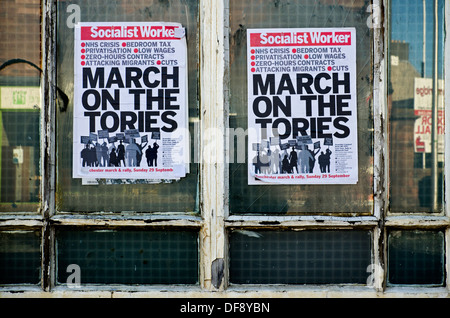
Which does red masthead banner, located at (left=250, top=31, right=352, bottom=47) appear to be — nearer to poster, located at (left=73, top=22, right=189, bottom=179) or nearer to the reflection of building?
the reflection of building

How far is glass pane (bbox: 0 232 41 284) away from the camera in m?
3.84

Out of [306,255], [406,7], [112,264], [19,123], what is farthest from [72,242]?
[406,7]

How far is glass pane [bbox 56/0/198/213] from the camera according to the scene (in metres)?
3.86

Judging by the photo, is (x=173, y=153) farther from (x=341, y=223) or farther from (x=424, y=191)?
(x=424, y=191)

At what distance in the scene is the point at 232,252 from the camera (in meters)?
3.83

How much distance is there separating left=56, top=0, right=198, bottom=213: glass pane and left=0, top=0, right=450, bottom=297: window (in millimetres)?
12

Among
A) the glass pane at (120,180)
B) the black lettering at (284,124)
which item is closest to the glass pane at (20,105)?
the glass pane at (120,180)

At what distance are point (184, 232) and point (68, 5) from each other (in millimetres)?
2148

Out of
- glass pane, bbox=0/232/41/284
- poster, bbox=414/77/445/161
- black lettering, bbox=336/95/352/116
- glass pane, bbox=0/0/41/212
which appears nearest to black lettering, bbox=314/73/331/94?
black lettering, bbox=336/95/352/116

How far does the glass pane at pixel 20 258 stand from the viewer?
12.6 feet

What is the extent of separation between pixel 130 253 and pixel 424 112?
272cm

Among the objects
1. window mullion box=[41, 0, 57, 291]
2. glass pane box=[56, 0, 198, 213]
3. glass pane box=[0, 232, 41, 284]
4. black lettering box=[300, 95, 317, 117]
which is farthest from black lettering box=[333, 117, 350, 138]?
glass pane box=[0, 232, 41, 284]

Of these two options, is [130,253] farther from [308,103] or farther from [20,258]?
[308,103]

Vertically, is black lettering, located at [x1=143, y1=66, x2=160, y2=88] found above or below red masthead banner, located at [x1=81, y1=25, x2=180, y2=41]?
below
